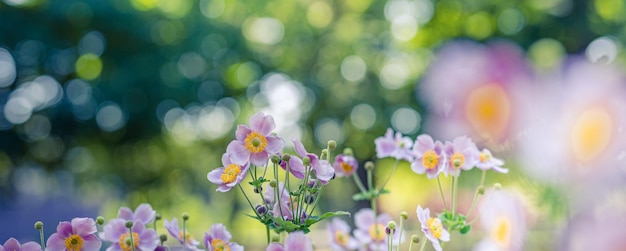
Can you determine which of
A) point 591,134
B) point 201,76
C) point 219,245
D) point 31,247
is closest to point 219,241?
point 219,245

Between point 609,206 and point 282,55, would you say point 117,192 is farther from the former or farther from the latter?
point 609,206

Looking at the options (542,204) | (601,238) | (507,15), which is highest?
(507,15)

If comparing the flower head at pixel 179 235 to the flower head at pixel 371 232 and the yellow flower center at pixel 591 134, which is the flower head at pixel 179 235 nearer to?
the flower head at pixel 371 232

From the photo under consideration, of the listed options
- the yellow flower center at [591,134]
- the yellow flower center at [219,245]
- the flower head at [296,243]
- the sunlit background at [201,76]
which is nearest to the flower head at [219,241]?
the yellow flower center at [219,245]

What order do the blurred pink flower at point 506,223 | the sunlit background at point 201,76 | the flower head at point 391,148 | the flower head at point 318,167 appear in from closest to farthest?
the blurred pink flower at point 506,223
the flower head at point 318,167
the flower head at point 391,148
the sunlit background at point 201,76

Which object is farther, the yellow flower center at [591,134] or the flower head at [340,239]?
the flower head at [340,239]

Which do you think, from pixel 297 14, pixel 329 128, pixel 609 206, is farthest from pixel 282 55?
pixel 609 206

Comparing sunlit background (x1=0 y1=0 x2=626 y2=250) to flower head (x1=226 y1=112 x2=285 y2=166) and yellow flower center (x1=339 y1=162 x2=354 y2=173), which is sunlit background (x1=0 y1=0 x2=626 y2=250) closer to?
yellow flower center (x1=339 y1=162 x2=354 y2=173)

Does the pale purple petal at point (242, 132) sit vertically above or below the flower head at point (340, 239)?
below
